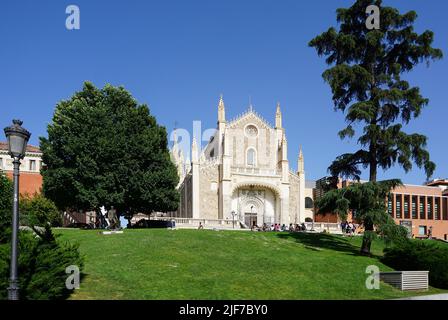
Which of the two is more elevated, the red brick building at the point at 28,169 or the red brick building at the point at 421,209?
the red brick building at the point at 28,169

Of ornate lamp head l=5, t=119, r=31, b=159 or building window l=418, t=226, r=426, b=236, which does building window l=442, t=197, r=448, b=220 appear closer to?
Answer: building window l=418, t=226, r=426, b=236

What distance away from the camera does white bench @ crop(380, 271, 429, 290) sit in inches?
778

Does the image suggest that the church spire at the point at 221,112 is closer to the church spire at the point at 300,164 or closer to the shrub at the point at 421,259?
the church spire at the point at 300,164

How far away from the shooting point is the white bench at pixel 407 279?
778 inches

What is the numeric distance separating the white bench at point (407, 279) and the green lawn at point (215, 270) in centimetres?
46

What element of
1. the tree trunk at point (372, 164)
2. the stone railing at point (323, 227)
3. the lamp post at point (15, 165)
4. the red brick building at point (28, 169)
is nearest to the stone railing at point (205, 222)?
the stone railing at point (323, 227)

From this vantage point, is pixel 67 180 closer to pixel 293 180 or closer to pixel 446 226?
pixel 293 180

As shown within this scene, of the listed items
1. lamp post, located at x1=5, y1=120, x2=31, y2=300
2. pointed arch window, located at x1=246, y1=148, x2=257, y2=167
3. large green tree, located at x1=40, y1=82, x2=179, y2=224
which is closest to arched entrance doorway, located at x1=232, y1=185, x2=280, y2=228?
pointed arch window, located at x1=246, y1=148, x2=257, y2=167

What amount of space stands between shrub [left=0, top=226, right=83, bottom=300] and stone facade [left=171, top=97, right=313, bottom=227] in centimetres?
4306

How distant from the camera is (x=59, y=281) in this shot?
13.8 metres
